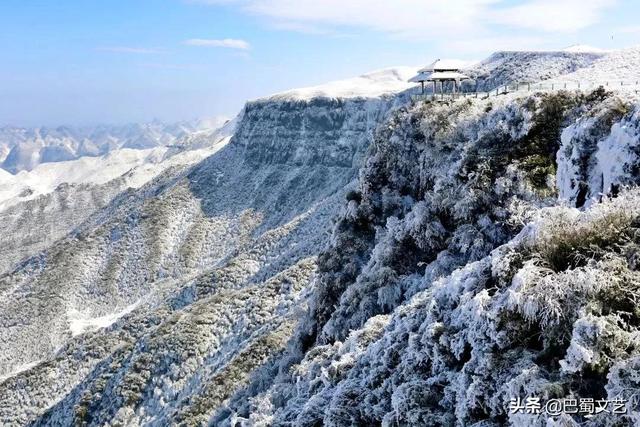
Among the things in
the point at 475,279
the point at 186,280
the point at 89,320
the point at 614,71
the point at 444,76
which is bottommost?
the point at 89,320

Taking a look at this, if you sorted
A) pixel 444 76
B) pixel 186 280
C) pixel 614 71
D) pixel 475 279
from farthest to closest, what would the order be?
pixel 186 280, pixel 614 71, pixel 444 76, pixel 475 279

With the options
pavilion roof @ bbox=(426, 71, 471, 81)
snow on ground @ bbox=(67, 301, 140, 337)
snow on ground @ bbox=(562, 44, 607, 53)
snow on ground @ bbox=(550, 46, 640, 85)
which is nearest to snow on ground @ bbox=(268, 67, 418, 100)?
snow on ground @ bbox=(562, 44, 607, 53)

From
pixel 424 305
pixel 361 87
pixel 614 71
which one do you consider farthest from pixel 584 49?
pixel 361 87

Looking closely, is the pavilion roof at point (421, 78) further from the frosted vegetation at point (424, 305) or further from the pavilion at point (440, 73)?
the frosted vegetation at point (424, 305)

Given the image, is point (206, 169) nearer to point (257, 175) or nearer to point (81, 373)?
point (257, 175)

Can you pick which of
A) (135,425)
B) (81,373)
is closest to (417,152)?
(135,425)

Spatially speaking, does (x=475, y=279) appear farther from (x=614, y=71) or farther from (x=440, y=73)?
(x=614, y=71)

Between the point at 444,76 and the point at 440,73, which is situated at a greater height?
the point at 440,73

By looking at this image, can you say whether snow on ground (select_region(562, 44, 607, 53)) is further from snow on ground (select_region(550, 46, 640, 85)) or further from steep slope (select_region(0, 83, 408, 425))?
steep slope (select_region(0, 83, 408, 425))
